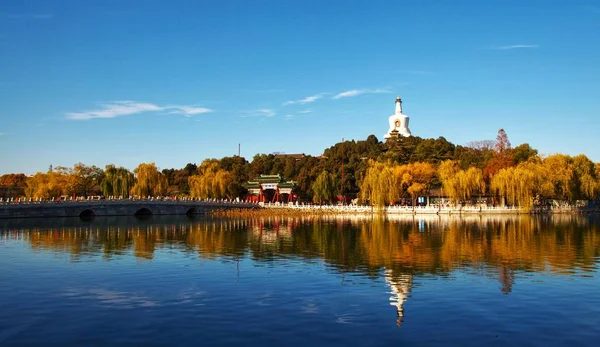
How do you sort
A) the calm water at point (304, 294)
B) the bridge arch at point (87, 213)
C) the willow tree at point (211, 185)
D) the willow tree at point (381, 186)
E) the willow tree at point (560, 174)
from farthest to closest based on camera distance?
the willow tree at point (211, 185), the willow tree at point (381, 186), the bridge arch at point (87, 213), the willow tree at point (560, 174), the calm water at point (304, 294)

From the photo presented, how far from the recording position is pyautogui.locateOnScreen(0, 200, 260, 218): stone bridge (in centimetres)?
4999

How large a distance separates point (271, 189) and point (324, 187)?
1279 cm

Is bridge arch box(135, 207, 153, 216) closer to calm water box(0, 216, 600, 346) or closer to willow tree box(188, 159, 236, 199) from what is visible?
willow tree box(188, 159, 236, 199)

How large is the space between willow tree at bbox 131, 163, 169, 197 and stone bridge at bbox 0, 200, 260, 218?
480cm

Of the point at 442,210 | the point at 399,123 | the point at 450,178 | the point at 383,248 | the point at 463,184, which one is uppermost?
the point at 399,123

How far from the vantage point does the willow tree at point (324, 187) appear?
224ft

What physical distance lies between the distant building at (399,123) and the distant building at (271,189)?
29.0m

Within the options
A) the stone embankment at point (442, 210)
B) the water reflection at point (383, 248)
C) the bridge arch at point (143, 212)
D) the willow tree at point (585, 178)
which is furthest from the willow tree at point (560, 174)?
the bridge arch at point (143, 212)

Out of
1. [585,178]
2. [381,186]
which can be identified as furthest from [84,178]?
[585,178]

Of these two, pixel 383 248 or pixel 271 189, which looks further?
pixel 271 189

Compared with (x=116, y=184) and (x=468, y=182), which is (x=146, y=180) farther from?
(x=468, y=182)

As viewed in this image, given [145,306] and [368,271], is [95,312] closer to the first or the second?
[145,306]

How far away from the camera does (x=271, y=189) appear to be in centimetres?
7869

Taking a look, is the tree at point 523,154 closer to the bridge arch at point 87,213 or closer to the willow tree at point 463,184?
the willow tree at point 463,184
